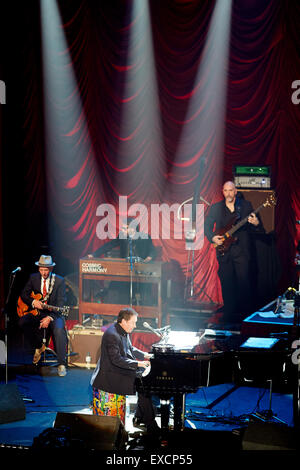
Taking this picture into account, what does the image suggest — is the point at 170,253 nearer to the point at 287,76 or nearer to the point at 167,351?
the point at 287,76

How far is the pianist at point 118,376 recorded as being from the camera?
5.86 metres

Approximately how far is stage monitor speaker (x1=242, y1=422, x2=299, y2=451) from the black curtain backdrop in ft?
17.1

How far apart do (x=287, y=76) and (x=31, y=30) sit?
13.6 ft

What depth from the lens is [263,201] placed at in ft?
29.3

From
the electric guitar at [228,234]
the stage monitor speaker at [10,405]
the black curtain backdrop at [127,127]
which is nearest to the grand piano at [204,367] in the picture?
the stage monitor speaker at [10,405]

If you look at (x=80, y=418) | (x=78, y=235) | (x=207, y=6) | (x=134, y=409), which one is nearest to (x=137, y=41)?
(x=207, y=6)

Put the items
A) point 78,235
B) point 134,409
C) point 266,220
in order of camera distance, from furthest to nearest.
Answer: point 78,235
point 266,220
point 134,409

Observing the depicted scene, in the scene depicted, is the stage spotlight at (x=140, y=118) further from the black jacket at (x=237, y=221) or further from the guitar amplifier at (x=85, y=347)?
the guitar amplifier at (x=85, y=347)

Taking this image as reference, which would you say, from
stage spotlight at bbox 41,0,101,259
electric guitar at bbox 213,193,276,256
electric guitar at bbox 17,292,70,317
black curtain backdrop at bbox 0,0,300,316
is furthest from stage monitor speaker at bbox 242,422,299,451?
stage spotlight at bbox 41,0,101,259

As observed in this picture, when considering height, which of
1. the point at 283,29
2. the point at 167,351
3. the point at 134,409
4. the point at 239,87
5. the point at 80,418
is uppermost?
the point at 283,29

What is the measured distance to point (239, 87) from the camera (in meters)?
9.60

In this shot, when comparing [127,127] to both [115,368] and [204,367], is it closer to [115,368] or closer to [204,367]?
[115,368]

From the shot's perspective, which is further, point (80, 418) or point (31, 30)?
point (31, 30)

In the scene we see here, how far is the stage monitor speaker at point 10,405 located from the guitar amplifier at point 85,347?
1.95 m
